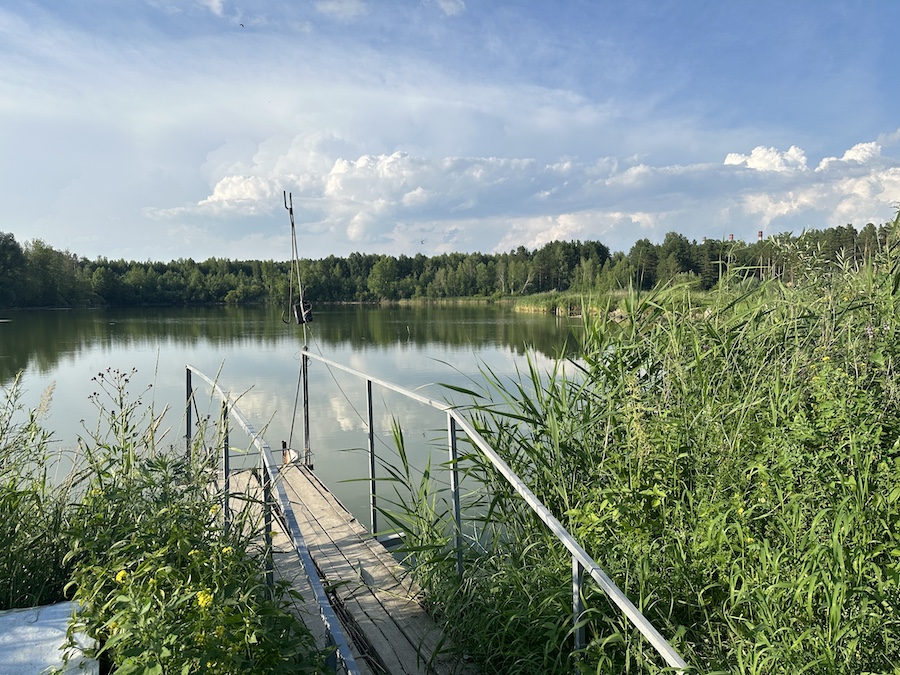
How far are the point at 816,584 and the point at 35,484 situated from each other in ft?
8.67

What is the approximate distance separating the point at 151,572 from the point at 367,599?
1.30 metres

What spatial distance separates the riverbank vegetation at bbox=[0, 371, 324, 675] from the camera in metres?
1.31

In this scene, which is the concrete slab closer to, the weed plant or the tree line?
the weed plant

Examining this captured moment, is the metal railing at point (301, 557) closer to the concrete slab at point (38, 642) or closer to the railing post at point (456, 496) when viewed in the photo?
the concrete slab at point (38, 642)

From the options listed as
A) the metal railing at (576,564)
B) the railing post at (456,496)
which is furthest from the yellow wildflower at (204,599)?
the railing post at (456,496)

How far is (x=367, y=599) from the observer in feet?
8.86

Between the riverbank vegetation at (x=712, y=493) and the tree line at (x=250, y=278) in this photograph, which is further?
the tree line at (x=250, y=278)

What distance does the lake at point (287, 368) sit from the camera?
6.72m

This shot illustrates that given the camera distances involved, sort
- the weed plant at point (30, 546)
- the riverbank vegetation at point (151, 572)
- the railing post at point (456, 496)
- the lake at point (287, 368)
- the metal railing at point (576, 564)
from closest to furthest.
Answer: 1. the riverbank vegetation at point (151, 572)
2. the metal railing at point (576, 564)
3. the weed plant at point (30, 546)
4. the railing post at point (456, 496)
5. the lake at point (287, 368)

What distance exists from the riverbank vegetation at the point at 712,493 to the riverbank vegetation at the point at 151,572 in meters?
0.92

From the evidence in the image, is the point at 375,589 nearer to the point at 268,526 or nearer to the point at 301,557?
the point at 268,526

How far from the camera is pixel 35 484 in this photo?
7.45ft

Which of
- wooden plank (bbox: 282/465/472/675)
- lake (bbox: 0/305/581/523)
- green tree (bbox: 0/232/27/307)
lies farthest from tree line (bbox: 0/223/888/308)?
wooden plank (bbox: 282/465/472/675)

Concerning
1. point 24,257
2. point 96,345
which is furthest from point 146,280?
point 96,345
